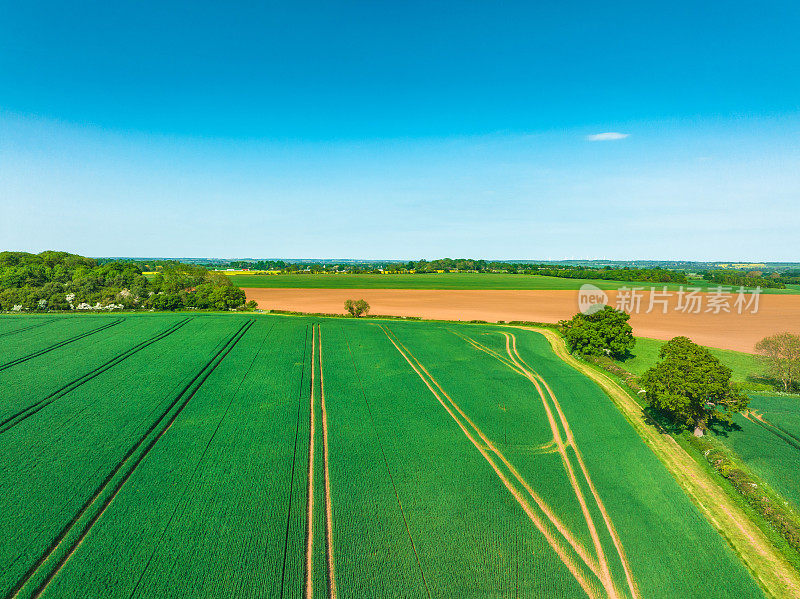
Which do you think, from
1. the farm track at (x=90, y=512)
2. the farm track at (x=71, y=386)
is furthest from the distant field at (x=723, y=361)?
the farm track at (x=71, y=386)

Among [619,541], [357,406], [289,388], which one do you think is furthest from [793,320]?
[289,388]

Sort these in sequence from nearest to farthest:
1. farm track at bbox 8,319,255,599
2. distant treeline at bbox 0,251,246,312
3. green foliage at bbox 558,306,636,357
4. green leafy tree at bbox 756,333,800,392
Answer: farm track at bbox 8,319,255,599
green leafy tree at bbox 756,333,800,392
green foliage at bbox 558,306,636,357
distant treeline at bbox 0,251,246,312

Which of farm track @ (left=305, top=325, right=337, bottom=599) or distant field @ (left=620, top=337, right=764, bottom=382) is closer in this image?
farm track @ (left=305, top=325, right=337, bottom=599)

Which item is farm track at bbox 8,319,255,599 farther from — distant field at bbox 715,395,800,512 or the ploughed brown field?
the ploughed brown field

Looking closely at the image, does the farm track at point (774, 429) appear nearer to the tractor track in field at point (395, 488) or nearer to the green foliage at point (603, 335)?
the green foliage at point (603, 335)

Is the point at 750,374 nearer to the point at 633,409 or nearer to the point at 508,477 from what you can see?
the point at 633,409

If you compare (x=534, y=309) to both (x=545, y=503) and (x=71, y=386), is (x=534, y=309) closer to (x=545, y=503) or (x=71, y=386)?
(x=545, y=503)

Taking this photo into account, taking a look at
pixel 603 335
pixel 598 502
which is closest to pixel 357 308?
pixel 603 335

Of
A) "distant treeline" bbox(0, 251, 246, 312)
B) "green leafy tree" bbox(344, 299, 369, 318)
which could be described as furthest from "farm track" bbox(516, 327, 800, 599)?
"distant treeline" bbox(0, 251, 246, 312)
